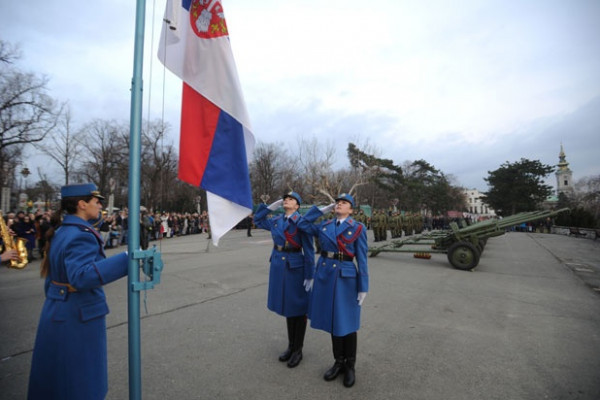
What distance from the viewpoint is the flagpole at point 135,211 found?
170 centimetres

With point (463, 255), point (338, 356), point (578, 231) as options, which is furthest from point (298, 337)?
point (578, 231)

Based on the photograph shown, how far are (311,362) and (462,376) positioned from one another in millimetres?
1621

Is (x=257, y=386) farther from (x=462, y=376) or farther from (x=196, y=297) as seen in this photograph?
(x=196, y=297)

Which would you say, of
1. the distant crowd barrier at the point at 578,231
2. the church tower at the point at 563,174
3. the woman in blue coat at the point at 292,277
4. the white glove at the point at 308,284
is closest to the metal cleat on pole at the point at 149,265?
the woman in blue coat at the point at 292,277

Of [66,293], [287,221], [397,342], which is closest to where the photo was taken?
[66,293]

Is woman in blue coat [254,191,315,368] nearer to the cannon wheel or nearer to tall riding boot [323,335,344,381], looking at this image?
tall riding boot [323,335,344,381]

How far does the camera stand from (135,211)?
1761 millimetres

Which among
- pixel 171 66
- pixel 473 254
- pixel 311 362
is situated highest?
pixel 171 66

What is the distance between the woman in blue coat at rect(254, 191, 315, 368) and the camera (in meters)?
3.51

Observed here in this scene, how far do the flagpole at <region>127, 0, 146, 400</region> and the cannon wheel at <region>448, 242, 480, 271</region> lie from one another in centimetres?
921

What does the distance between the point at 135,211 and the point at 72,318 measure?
2.72 ft

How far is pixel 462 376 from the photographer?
10.6 feet

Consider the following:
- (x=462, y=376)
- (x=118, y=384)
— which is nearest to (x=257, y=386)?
(x=118, y=384)

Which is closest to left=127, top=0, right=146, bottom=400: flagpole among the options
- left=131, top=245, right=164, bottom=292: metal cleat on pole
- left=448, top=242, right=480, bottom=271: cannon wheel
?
left=131, top=245, right=164, bottom=292: metal cleat on pole
